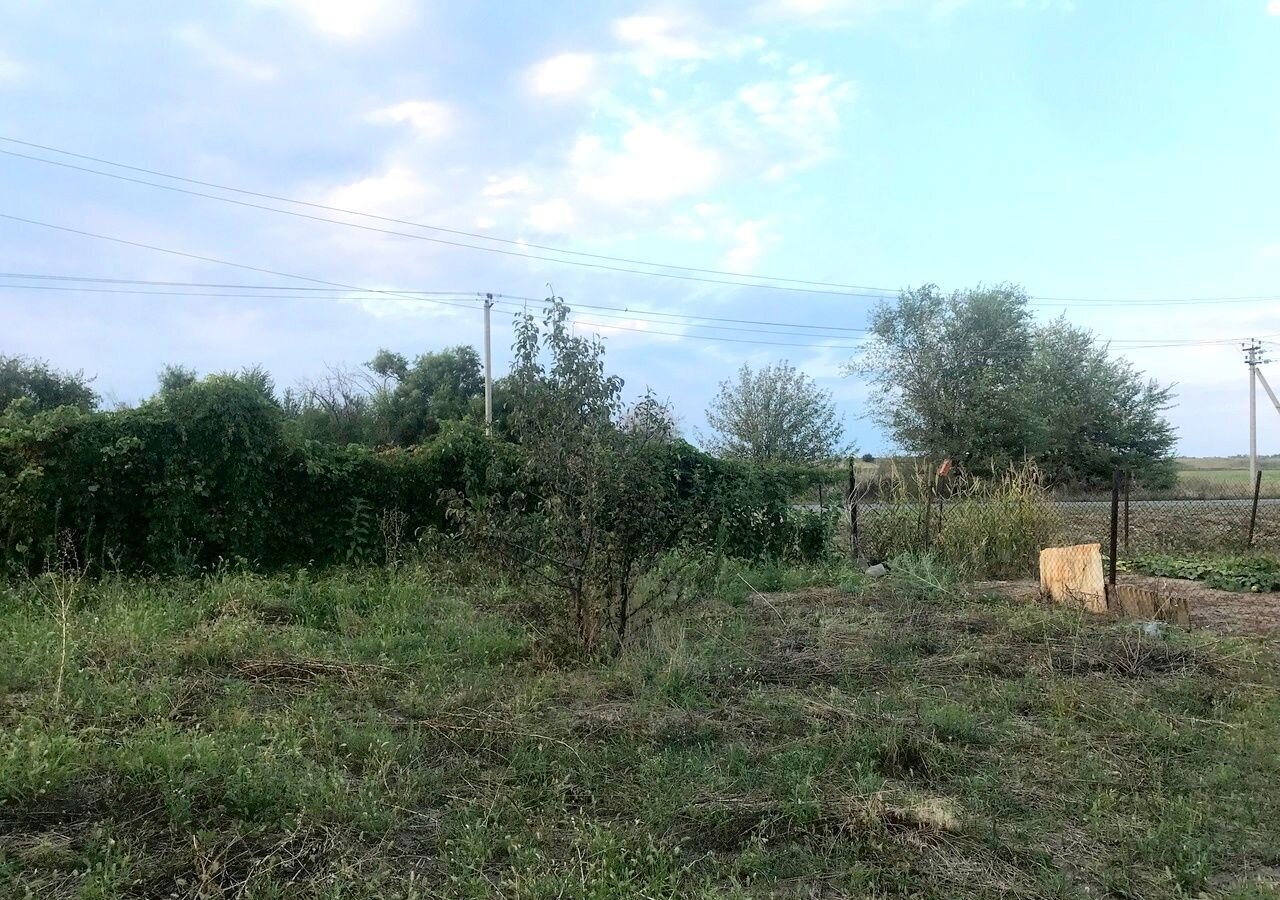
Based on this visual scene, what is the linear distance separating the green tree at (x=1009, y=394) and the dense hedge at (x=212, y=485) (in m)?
21.3

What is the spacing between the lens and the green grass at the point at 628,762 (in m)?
2.83

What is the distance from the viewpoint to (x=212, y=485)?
28.4 feet

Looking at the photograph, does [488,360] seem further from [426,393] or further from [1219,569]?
[1219,569]

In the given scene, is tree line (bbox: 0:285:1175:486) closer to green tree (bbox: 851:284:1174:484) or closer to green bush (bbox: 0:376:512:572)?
green tree (bbox: 851:284:1174:484)

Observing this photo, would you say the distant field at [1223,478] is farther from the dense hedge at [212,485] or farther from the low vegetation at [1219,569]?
the dense hedge at [212,485]

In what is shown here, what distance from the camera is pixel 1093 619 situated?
695cm

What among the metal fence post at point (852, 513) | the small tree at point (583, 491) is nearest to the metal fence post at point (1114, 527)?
the metal fence post at point (852, 513)

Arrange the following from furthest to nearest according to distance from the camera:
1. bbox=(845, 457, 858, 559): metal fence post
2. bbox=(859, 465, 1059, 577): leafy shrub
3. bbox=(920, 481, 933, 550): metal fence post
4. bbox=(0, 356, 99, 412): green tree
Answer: bbox=(0, 356, 99, 412): green tree < bbox=(845, 457, 858, 559): metal fence post < bbox=(920, 481, 933, 550): metal fence post < bbox=(859, 465, 1059, 577): leafy shrub

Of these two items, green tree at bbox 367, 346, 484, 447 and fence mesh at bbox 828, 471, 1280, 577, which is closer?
fence mesh at bbox 828, 471, 1280, 577

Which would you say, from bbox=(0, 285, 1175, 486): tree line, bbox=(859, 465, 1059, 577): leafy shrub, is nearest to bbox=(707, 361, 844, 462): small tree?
bbox=(0, 285, 1175, 486): tree line

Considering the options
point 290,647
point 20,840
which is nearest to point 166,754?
point 20,840

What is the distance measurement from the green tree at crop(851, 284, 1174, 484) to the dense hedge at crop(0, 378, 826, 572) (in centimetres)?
2132

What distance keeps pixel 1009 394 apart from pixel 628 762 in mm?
28340

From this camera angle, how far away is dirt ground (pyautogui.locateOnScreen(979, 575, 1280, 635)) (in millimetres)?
6926
